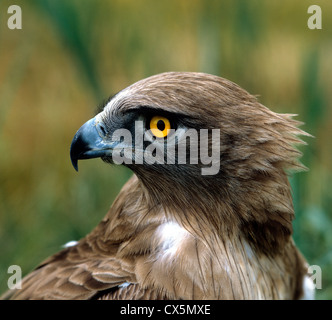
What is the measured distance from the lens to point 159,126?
1907mm

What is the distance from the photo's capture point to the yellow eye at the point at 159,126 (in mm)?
1899

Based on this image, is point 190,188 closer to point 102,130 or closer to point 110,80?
Answer: point 102,130

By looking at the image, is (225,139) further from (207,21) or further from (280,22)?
(280,22)

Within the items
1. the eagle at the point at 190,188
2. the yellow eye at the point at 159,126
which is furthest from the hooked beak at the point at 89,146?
the yellow eye at the point at 159,126

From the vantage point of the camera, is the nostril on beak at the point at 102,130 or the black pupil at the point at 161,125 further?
the nostril on beak at the point at 102,130

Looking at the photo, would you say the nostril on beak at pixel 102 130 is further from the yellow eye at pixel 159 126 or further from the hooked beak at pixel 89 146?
the yellow eye at pixel 159 126

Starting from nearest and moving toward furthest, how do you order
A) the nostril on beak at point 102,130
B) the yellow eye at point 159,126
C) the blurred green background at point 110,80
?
the yellow eye at point 159,126 < the nostril on beak at point 102,130 < the blurred green background at point 110,80

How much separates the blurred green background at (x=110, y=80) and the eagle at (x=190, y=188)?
845 millimetres

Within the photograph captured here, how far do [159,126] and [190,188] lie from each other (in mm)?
290

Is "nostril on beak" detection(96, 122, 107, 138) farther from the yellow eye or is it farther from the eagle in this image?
the yellow eye

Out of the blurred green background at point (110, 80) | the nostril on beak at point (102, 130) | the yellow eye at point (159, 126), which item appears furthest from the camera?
the blurred green background at point (110, 80)

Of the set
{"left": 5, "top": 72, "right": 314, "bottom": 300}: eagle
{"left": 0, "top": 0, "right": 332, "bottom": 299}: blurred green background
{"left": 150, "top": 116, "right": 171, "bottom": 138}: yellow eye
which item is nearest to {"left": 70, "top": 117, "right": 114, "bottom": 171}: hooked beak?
{"left": 5, "top": 72, "right": 314, "bottom": 300}: eagle

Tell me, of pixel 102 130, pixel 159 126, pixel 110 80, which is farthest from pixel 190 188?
pixel 110 80

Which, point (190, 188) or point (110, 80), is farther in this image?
point (110, 80)
